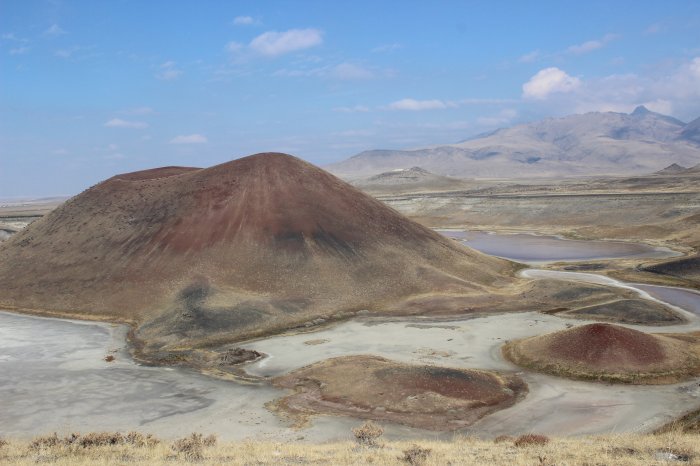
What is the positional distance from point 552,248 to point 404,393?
267ft

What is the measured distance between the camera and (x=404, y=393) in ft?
122

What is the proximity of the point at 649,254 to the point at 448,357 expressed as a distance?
218 ft

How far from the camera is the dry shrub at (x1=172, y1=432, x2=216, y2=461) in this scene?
24395mm

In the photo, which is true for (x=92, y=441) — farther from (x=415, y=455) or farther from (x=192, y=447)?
(x=415, y=455)

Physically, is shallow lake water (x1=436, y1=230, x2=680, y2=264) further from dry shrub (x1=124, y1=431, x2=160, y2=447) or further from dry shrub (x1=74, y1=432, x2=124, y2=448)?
dry shrub (x1=74, y1=432, x2=124, y2=448)

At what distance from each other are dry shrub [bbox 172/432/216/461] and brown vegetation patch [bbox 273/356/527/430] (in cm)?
975

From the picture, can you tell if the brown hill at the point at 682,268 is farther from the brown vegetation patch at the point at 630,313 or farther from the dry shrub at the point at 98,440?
the dry shrub at the point at 98,440

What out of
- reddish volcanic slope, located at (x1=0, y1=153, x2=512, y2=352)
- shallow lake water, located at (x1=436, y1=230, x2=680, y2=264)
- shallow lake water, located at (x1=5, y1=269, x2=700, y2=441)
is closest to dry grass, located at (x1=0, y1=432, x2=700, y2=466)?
shallow lake water, located at (x1=5, y1=269, x2=700, y2=441)

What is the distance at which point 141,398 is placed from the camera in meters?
39.7

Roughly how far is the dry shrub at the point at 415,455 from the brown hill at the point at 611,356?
20.2 meters

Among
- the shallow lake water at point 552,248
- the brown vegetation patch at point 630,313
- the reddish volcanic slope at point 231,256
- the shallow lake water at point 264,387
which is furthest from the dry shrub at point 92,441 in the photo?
the shallow lake water at point 552,248

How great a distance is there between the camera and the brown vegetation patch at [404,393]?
35.0 m

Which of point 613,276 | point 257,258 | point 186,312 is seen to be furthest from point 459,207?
point 186,312

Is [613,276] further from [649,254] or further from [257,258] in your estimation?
[257,258]
